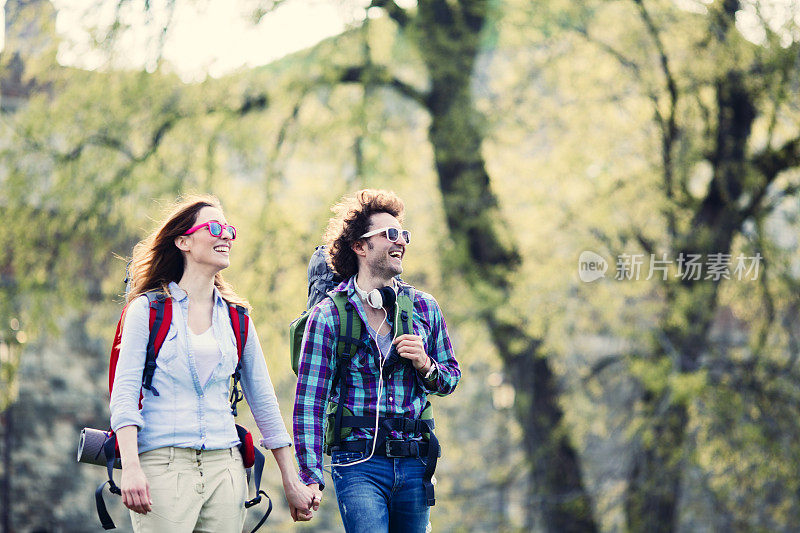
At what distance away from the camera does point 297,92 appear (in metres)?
9.79

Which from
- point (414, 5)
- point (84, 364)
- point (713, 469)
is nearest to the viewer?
point (713, 469)

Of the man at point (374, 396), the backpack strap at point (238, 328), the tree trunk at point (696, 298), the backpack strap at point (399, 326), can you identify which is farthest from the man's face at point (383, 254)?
the tree trunk at point (696, 298)

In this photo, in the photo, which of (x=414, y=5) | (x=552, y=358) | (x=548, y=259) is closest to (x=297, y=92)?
(x=414, y=5)

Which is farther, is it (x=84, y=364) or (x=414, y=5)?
(x=84, y=364)

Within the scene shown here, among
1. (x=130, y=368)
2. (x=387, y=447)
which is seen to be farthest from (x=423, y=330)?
(x=130, y=368)

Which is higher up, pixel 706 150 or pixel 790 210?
pixel 706 150

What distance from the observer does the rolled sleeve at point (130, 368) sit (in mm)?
3051

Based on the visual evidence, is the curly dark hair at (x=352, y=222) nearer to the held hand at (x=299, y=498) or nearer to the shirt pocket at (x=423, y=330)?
the shirt pocket at (x=423, y=330)

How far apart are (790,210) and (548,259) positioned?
7.32 feet

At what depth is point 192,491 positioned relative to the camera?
3.16 m

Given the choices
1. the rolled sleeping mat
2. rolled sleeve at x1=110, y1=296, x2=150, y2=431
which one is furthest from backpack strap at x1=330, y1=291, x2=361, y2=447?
the rolled sleeping mat

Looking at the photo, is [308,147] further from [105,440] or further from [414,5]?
[105,440]

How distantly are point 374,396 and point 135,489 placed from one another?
89cm

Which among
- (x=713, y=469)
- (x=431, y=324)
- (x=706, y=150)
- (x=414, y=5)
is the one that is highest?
(x=414, y=5)
